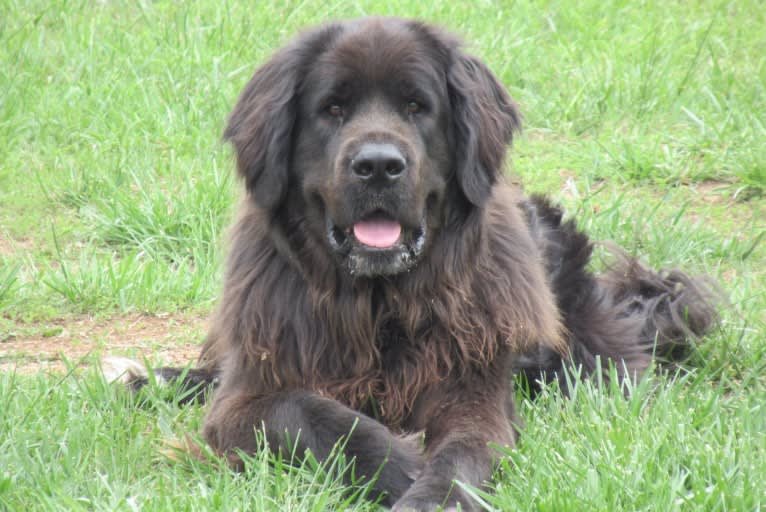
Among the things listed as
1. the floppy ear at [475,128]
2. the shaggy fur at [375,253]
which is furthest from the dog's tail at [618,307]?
the floppy ear at [475,128]

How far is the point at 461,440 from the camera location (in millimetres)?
3900

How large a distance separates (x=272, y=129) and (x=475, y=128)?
0.73m

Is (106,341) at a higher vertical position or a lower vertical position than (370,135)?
lower

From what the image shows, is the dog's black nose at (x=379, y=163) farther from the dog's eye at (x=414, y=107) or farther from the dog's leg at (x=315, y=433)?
the dog's leg at (x=315, y=433)

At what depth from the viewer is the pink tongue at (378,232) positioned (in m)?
4.07

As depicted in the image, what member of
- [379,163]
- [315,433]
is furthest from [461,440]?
[379,163]

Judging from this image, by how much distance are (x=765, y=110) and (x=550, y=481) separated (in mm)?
4396

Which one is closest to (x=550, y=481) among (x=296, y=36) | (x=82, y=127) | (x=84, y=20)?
(x=296, y=36)

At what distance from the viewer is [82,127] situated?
285 inches

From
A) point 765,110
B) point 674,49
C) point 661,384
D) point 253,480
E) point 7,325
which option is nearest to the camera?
point 253,480

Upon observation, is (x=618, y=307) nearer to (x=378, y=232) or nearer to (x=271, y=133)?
(x=378, y=232)

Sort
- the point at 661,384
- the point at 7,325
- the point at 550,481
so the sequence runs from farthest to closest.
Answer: the point at 7,325 → the point at 661,384 → the point at 550,481

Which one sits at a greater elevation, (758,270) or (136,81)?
(136,81)

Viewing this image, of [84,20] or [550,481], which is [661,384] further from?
[84,20]
